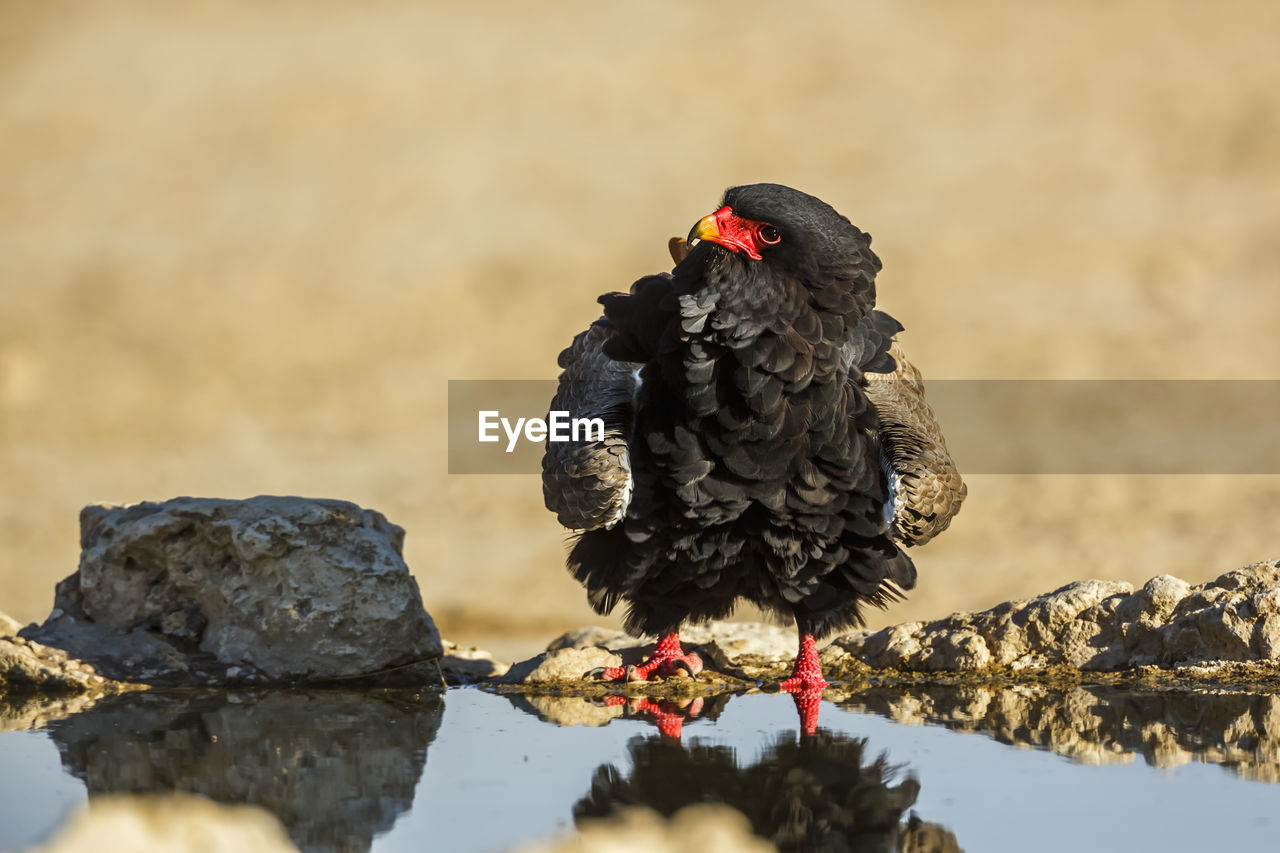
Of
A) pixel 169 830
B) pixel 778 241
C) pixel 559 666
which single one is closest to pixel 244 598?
pixel 559 666

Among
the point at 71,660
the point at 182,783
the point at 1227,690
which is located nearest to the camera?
the point at 182,783

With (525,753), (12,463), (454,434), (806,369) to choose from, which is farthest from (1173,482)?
(12,463)

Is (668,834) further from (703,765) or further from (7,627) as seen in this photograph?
(7,627)

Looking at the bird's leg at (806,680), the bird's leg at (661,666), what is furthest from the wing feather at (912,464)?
the bird's leg at (661,666)

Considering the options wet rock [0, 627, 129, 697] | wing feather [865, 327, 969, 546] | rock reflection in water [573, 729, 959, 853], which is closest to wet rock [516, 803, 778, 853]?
rock reflection in water [573, 729, 959, 853]

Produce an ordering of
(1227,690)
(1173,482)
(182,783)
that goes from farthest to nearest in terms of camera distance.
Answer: (1173,482), (1227,690), (182,783)

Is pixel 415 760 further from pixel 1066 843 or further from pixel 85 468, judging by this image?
pixel 85 468
